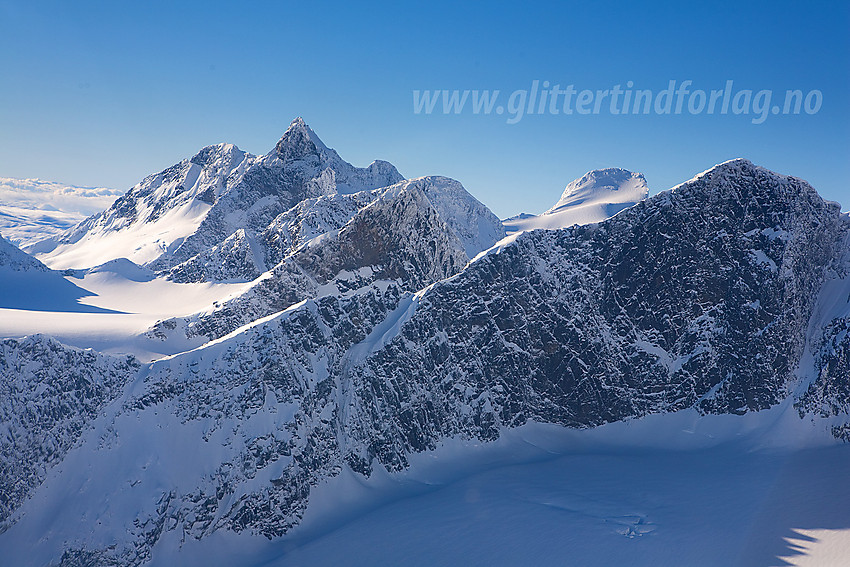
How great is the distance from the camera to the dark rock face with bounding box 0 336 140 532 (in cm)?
5091

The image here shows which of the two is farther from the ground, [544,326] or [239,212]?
[239,212]

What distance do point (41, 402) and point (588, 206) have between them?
156m

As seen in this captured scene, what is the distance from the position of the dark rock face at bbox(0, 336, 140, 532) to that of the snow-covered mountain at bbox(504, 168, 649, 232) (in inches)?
4615

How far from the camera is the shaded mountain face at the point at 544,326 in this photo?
65.4 m

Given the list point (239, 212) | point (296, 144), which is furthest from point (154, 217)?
point (296, 144)

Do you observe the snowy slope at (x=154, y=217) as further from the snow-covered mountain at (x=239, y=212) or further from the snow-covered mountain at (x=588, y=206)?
the snow-covered mountain at (x=588, y=206)

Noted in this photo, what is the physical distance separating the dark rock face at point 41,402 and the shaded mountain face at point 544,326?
30.5ft

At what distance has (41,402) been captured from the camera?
5350 cm

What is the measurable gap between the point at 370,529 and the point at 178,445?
76.8ft

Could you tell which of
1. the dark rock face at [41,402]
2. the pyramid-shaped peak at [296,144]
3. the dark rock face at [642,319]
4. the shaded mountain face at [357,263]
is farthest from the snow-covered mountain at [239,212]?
the dark rock face at [41,402]

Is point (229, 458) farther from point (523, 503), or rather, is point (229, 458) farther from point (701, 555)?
point (701, 555)

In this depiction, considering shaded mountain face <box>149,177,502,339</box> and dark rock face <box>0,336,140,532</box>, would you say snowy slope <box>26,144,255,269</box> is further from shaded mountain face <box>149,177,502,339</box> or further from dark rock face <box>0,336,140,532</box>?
dark rock face <box>0,336,140,532</box>

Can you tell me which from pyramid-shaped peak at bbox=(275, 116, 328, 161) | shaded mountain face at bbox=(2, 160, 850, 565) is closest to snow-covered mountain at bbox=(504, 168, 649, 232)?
pyramid-shaped peak at bbox=(275, 116, 328, 161)

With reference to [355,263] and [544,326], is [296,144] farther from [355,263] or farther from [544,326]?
[544,326]
